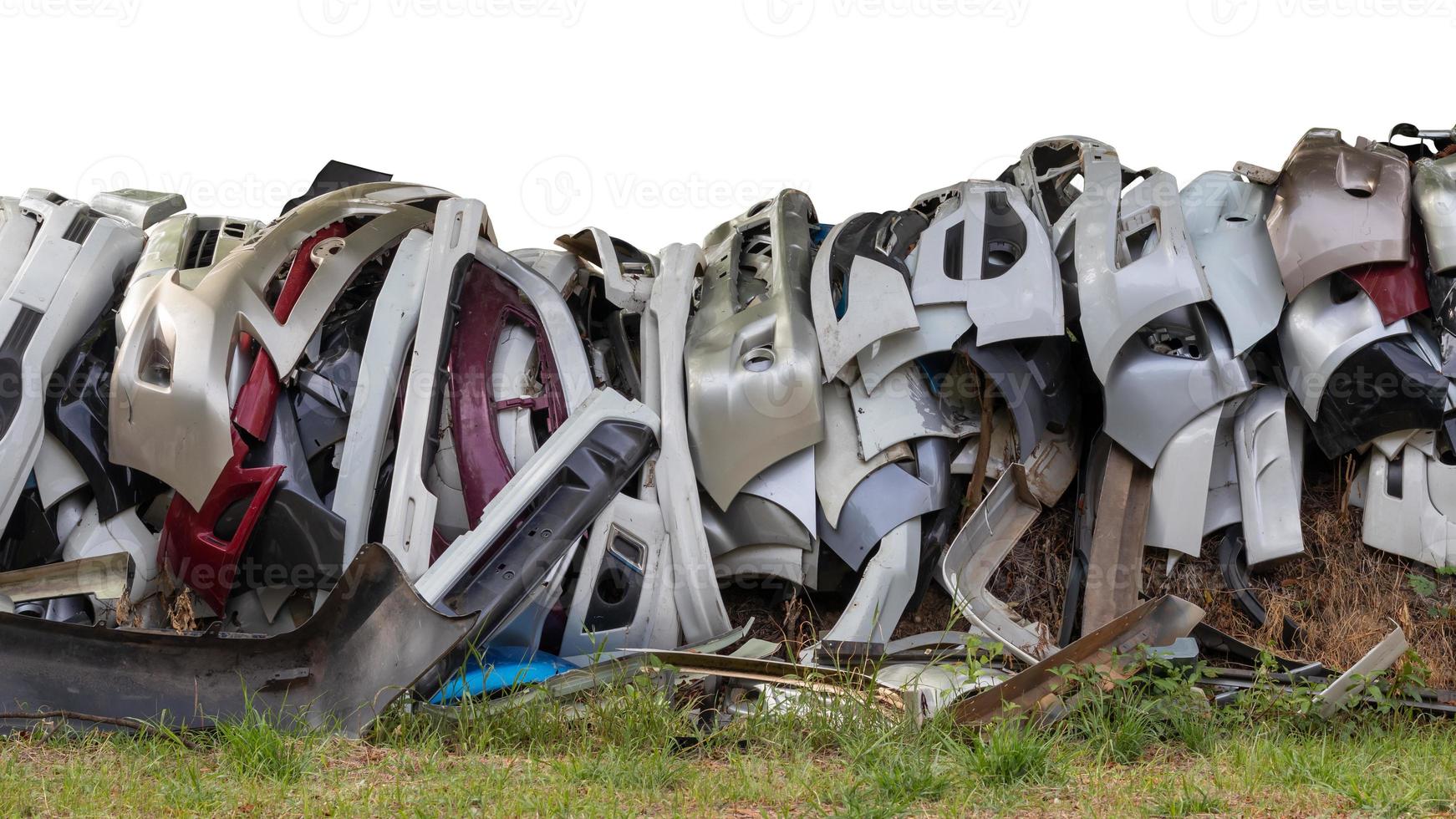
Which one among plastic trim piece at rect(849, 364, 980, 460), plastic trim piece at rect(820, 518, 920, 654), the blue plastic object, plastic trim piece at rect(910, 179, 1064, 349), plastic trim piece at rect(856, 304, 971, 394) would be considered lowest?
the blue plastic object

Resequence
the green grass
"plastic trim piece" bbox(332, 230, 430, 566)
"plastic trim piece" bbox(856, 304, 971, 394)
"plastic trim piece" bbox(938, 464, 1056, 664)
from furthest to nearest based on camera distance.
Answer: "plastic trim piece" bbox(856, 304, 971, 394) < "plastic trim piece" bbox(332, 230, 430, 566) < "plastic trim piece" bbox(938, 464, 1056, 664) < the green grass

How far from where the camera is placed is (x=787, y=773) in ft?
12.4

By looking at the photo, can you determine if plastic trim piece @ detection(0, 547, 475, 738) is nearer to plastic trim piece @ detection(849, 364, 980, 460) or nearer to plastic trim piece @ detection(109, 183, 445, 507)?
plastic trim piece @ detection(109, 183, 445, 507)

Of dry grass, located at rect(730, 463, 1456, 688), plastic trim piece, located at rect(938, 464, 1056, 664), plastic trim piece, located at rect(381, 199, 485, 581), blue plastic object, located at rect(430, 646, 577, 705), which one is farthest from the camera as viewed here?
dry grass, located at rect(730, 463, 1456, 688)

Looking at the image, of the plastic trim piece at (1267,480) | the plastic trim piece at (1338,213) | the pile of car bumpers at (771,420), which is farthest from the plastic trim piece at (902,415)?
the plastic trim piece at (1338,213)

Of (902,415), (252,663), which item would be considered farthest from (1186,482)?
(252,663)

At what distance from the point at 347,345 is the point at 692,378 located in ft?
5.16

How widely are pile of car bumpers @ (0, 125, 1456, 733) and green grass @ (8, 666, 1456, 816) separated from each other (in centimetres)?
59

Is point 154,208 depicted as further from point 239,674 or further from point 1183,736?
point 1183,736

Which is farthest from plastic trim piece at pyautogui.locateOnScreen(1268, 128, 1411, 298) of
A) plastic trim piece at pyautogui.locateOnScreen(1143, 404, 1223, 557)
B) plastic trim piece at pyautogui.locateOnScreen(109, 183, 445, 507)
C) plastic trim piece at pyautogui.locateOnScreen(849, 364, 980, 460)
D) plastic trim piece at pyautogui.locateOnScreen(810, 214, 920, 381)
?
plastic trim piece at pyautogui.locateOnScreen(109, 183, 445, 507)

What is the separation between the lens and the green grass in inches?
137

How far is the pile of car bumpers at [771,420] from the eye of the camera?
5.19 metres

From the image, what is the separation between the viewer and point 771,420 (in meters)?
5.34

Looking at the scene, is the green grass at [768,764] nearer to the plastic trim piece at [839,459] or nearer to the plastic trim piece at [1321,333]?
the plastic trim piece at [839,459]
